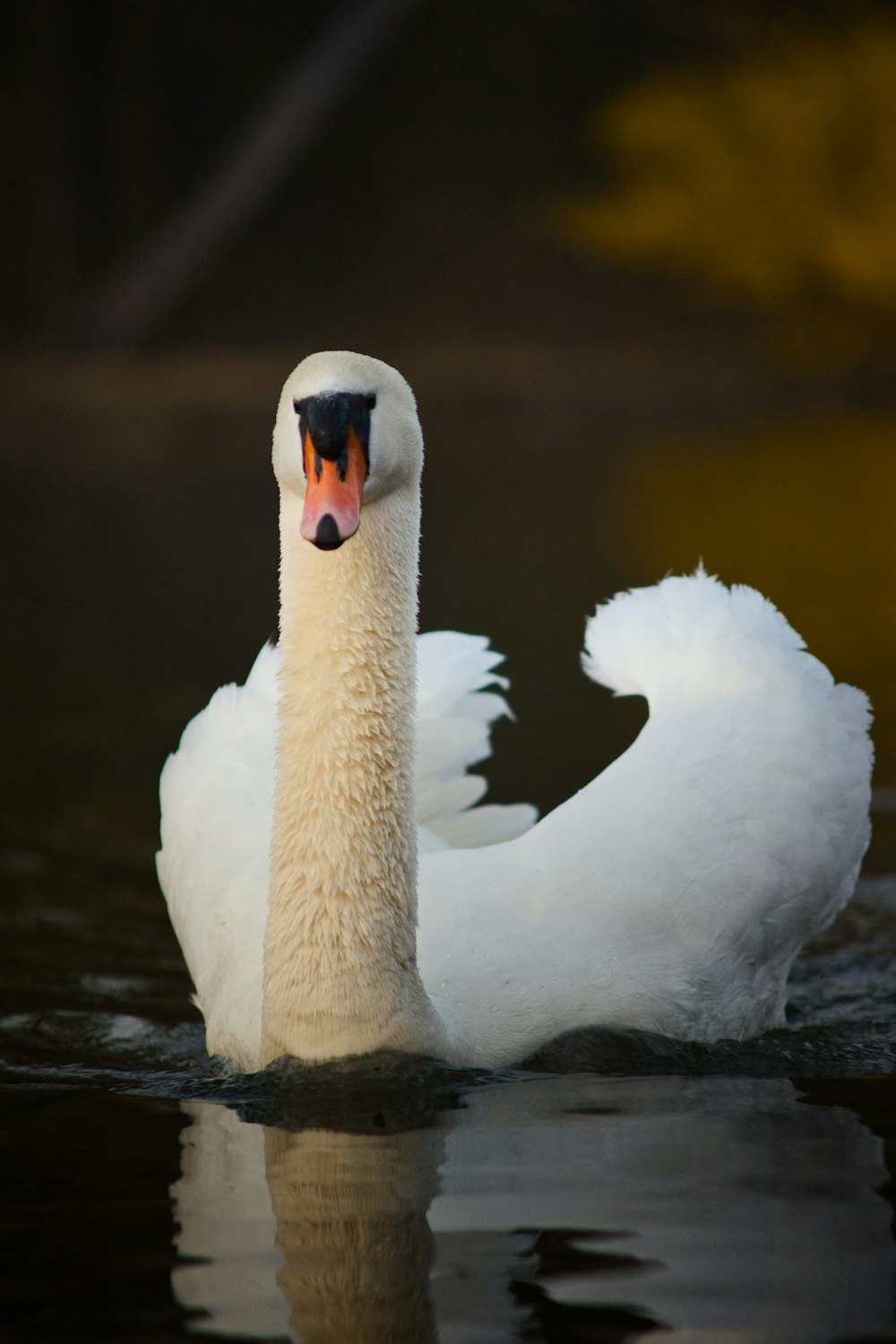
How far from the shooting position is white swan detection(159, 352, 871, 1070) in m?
3.96

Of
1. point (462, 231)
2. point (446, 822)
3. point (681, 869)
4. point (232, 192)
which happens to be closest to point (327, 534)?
point (681, 869)

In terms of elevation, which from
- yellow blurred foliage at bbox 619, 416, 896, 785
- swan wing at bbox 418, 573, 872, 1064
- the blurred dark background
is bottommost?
swan wing at bbox 418, 573, 872, 1064

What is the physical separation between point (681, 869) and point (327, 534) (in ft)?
4.79

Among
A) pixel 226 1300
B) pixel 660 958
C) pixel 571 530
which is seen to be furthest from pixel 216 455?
pixel 226 1300

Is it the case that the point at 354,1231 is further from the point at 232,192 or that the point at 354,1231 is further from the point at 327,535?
the point at 232,192

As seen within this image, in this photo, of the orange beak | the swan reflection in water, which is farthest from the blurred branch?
the swan reflection in water

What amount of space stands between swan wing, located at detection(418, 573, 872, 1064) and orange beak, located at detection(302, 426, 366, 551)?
119cm

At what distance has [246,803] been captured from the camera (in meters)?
5.11

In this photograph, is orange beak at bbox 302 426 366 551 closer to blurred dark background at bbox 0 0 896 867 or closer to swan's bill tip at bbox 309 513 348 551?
swan's bill tip at bbox 309 513 348 551

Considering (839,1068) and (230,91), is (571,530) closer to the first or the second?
(839,1068)

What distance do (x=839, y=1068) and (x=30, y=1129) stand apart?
1.74 meters

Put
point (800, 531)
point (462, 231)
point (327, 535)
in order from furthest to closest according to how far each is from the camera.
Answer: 1. point (462, 231)
2. point (800, 531)
3. point (327, 535)

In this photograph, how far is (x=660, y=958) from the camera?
14.5 feet

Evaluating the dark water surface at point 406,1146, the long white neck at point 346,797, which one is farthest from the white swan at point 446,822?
the dark water surface at point 406,1146
